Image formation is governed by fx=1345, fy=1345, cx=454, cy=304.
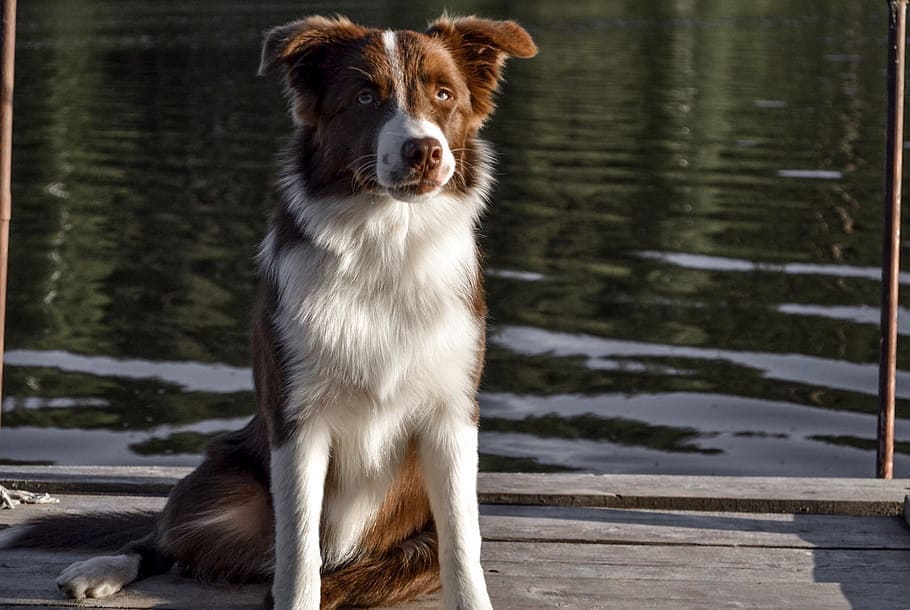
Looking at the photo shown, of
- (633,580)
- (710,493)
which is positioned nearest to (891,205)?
(710,493)

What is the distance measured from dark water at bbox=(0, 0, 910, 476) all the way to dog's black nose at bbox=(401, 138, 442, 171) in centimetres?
458

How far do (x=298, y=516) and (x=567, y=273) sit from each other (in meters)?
8.01

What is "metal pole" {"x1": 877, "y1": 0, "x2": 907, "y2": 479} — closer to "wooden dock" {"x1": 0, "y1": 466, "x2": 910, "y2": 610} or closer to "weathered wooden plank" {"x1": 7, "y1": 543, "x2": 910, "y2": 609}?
"wooden dock" {"x1": 0, "y1": 466, "x2": 910, "y2": 610}

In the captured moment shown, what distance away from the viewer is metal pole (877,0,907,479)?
15.8 feet

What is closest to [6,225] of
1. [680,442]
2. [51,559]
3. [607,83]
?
[51,559]

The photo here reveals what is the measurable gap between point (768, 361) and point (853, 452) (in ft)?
4.67

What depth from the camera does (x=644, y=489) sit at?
4.46 meters

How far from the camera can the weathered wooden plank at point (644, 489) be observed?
4367 millimetres

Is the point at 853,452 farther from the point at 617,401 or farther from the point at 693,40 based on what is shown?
the point at 693,40

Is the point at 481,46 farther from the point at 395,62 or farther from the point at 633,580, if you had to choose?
the point at 633,580

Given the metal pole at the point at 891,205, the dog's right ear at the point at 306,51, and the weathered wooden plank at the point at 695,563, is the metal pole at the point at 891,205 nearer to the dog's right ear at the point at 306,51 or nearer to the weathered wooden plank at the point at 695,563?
the weathered wooden plank at the point at 695,563

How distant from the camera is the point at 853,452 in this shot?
800 cm

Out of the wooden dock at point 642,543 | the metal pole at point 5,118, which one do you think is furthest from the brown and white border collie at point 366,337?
the metal pole at point 5,118

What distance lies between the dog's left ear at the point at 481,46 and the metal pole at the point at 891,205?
67.9 inches
